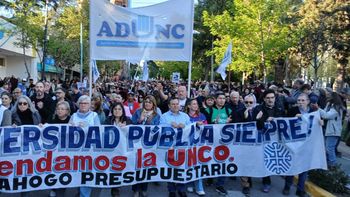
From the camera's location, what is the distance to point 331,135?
820cm

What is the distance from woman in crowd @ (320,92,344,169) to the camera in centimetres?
783

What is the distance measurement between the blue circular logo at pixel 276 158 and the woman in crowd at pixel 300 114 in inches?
9.4

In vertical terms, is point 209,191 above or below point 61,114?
below

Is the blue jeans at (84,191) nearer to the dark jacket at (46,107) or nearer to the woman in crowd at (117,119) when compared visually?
the woman in crowd at (117,119)

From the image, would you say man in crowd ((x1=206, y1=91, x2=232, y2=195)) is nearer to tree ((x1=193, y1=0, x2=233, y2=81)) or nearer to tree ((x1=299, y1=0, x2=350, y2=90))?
tree ((x1=299, y1=0, x2=350, y2=90))

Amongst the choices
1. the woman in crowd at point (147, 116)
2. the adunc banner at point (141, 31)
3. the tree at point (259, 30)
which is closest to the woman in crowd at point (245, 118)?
the woman in crowd at point (147, 116)

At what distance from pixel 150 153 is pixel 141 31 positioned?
3.08m

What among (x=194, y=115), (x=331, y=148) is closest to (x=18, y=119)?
(x=194, y=115)

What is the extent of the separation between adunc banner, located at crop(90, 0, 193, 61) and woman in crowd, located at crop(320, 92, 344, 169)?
2912 mm

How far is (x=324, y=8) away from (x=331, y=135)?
23.1 meters

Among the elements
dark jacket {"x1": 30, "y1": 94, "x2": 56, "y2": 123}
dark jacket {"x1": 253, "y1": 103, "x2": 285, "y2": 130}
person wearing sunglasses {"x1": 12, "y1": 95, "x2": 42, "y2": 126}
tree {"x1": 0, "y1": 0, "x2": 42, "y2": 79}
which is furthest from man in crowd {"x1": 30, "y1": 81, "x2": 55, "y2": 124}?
tree {"x1": 0, "y1": 0, "x2": 42, "y2": 79}

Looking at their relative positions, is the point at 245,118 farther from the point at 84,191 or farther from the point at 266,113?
the point at 84,191

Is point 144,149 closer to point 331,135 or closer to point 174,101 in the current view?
point 174,101

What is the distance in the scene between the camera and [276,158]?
22.3ft
